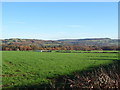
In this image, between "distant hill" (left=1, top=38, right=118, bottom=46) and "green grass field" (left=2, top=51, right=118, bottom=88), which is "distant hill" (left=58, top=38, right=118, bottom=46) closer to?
"distant hill" (left=1, top=38, right=118, bottom=46)

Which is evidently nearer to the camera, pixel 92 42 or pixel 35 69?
pixel 35 69

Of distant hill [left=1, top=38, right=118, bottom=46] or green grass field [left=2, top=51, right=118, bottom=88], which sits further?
distant hill [left=1, top=38, right=118, bottom=46]

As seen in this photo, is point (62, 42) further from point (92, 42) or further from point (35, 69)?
point (35, 69)

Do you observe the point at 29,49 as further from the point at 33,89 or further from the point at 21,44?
the point at 33,89

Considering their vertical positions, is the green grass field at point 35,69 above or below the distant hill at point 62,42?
below

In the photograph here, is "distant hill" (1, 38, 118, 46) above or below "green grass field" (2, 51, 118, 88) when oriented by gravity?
above

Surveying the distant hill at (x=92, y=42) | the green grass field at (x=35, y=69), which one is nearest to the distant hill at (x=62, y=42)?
the distant hill at (x=92, y=42)

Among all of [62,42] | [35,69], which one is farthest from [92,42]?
[35,69]

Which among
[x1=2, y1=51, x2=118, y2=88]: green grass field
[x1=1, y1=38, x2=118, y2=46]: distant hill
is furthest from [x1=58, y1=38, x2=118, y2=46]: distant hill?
[x1=2, y1=51, x2=118, y2=88]: green grass field

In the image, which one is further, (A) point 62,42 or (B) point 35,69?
(A) point 62,42

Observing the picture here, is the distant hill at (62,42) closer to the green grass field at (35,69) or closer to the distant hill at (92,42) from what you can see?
the distant hill at (92,42)

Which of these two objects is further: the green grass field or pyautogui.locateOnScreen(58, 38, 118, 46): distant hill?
pyautogui.locateOnScreen(58, 38, 118, 46): distant hill

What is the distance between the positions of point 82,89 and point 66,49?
54.8 meters

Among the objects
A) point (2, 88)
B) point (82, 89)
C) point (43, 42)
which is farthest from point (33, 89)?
point (43, 42)
